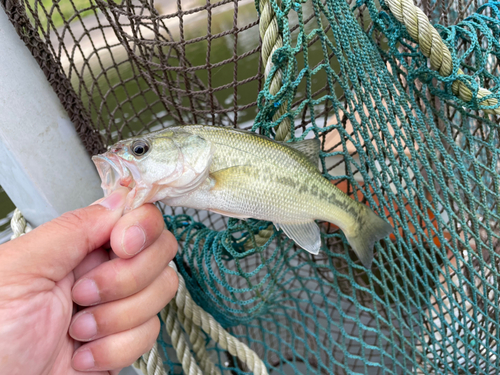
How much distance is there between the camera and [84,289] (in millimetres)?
854

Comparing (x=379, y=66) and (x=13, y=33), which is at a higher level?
(x=13, y=33)

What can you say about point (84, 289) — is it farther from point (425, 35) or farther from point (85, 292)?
point (425, 35)

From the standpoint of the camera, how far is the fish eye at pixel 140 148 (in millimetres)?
867

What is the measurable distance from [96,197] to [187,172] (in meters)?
0.65

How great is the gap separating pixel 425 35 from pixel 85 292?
127 centimetres

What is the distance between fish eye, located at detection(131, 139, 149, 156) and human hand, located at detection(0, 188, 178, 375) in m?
0.12

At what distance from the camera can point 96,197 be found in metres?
1.33

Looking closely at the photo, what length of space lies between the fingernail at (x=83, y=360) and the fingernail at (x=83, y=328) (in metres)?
0.05

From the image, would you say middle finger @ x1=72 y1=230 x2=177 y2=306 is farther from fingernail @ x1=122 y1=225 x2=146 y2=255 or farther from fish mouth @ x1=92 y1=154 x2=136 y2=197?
fish mouth @ x1=92 y1=154 x2=136 y2=197

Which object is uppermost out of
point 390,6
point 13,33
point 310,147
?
point 13,33

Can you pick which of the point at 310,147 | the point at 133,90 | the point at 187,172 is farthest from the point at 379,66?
the point at 133,90

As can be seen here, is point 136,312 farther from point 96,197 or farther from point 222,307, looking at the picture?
point 96,197

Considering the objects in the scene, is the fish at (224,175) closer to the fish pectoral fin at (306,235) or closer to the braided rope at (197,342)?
the fish pectoral fin at (306,235)

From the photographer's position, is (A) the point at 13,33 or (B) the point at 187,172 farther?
(A) the point at 13,33
